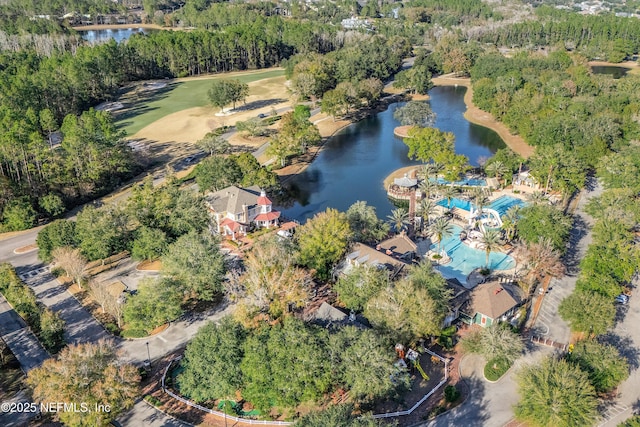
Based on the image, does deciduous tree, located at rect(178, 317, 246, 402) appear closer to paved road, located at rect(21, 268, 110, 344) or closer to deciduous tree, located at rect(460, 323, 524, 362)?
paved road, located at rect(21, 268, 110, 344)

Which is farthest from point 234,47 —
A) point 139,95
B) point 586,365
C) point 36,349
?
point 586,365

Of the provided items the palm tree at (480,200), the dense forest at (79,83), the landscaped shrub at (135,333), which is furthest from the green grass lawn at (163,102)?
the palm tree at (480,200)

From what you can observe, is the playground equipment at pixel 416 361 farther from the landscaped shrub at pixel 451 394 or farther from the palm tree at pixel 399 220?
the palm tree at pixel 399 220

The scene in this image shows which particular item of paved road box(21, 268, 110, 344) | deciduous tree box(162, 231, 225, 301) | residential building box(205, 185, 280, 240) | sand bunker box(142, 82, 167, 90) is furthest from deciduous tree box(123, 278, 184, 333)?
sand bunker box(142, 82, 167, 90)

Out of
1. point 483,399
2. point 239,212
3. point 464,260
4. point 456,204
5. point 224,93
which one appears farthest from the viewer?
point 224,93

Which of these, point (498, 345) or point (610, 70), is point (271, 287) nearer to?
point (498, 345)

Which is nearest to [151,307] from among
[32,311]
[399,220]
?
[32,311]

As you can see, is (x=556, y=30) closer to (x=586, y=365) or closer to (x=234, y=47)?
(x=234, y=47)
